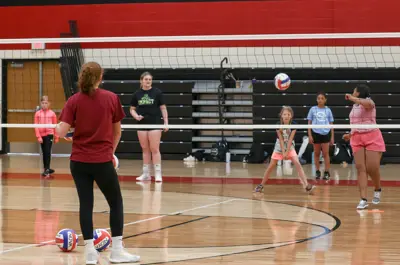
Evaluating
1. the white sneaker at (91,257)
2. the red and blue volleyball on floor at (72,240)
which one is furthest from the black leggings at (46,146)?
the white sneaker at (91,257)

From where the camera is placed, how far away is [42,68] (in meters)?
21.5

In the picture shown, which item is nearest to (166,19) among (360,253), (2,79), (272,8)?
(272,8)

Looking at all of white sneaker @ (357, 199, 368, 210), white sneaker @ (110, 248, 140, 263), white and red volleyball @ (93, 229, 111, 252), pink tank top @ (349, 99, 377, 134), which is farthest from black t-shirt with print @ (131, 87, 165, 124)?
white sneaker @ (110, 248, 140, 263)

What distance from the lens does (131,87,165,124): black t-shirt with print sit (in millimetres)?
13562

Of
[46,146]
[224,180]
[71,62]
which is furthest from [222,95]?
[46,146]

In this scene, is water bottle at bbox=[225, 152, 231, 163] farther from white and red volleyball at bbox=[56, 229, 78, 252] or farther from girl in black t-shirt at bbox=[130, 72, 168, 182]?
white and red volleyball at bbox=[56, 229, 78, 252]

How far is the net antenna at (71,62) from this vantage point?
789 inches

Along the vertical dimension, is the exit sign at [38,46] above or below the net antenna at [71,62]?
above

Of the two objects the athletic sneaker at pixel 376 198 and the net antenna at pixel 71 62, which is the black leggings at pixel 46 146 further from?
the athletic sneaker at pixel 376 198

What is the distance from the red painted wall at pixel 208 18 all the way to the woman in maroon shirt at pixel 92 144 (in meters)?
13.4

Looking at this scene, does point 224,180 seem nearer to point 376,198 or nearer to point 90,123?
point 376,198

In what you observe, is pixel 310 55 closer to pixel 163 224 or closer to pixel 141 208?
pixel 141 208

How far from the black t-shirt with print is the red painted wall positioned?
265 inches

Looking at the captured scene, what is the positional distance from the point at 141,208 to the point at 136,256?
361cm
